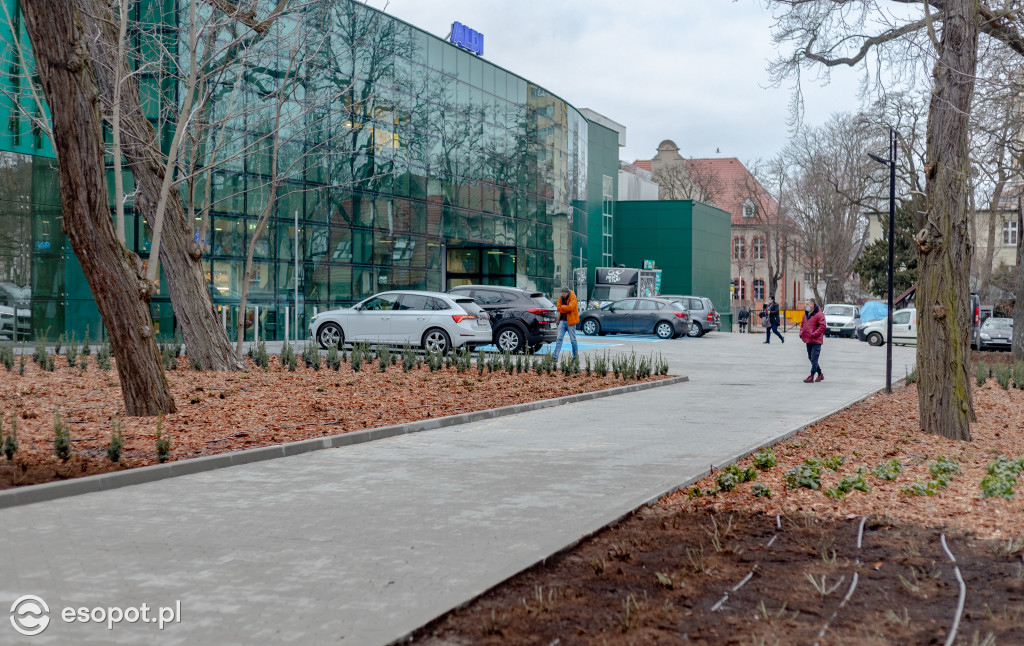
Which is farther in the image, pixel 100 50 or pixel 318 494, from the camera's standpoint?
pixel 100 50

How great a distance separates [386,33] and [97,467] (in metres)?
26.0

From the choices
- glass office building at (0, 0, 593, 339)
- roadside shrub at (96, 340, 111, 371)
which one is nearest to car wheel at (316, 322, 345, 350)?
glass office building at (0, 0, 593, 339)

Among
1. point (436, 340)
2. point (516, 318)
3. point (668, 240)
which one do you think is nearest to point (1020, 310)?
point (516, 318)

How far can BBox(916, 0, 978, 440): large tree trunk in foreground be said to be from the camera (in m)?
10.9

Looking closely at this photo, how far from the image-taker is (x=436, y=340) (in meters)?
22.5

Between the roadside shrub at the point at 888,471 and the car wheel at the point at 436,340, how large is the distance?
14.8 meters

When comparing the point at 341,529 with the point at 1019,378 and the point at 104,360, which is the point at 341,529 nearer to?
the point at 104,360

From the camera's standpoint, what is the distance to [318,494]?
7.26 metres

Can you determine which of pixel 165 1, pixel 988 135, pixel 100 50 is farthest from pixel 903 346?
pixel 100 50

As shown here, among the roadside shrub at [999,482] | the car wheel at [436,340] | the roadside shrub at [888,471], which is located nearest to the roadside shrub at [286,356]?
the car wheel at [436,340]

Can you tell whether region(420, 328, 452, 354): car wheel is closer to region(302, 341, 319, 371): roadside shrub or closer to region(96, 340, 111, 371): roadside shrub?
region(302, 341, 319, 371): roadside shrub

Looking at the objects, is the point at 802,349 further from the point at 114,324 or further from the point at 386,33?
the point at 114,324

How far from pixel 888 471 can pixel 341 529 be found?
4.45 m

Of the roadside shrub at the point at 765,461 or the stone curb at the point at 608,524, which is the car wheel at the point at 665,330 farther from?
the roadside shrub at the point at 765,461
